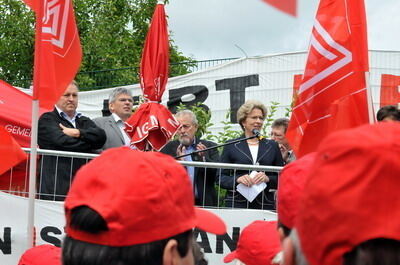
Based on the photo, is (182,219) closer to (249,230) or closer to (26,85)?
(249,230)

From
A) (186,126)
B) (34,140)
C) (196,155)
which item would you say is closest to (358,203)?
(34,140)

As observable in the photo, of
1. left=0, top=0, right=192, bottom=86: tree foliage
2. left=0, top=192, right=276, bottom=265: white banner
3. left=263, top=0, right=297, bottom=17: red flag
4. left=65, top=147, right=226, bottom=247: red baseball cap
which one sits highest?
left=0, top=0, right=192, bottom=86: tree foliage

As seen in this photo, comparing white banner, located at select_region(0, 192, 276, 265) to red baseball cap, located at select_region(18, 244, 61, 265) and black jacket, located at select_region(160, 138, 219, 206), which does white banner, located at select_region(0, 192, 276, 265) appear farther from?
red baseball cap, located at select_region(18, 244, 61, 265)

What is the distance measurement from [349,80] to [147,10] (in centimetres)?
1828

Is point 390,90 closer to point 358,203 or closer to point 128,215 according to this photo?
point 128,215

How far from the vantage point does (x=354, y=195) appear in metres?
1.40

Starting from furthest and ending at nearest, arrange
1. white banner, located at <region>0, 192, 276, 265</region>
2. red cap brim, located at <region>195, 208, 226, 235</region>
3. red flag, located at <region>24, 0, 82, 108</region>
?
1. white banner, located at <region>0, 192, 276, 265</region>
2. red flag, located at <region>24, 0, 82, 108</region>
3. red cap brim, located at <region>195, 208, 226, 235</region>

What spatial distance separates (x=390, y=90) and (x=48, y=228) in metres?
6.35

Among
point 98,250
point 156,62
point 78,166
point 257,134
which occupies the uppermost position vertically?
point 156,62

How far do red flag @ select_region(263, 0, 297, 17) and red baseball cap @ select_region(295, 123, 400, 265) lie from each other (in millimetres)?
1782

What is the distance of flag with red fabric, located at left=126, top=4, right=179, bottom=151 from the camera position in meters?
7.65

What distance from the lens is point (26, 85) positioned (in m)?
15.3

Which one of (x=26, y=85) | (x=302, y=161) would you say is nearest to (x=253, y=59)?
(x=26, y=85)

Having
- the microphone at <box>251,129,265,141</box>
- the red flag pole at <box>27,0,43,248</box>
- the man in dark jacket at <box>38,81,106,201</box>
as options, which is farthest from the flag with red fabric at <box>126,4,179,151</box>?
the red flag pole at <box>27,0,43,248</box>
